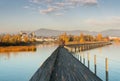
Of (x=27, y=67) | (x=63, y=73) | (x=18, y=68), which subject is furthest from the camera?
(x=27, y=67)

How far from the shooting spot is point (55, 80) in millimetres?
14969

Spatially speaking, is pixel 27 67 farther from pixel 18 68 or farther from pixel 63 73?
pixel 63 73

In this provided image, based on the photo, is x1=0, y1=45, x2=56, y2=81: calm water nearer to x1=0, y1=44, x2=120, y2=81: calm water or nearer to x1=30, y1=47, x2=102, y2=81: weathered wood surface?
x1=0, y1=44, x2=120, y2=81: calm water

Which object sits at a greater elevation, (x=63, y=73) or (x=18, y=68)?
(x=63, y=73)

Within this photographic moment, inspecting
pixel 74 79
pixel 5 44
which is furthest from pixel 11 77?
pixel 5 44

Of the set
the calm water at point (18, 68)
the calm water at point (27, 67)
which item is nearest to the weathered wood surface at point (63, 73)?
the calm water at point (27, 67)

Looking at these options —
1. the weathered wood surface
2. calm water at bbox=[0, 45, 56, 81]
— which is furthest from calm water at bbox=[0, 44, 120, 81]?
the weathered wood surface

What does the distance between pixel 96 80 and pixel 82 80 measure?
1.51 m

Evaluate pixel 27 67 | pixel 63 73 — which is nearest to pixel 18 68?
pixel 27 67

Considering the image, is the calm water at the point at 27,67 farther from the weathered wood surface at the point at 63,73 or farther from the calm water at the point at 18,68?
the weathered wood surface at the point at 63,73

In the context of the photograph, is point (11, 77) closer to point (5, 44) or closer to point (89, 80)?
point (89, 80)

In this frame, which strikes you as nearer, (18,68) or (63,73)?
(63,73)

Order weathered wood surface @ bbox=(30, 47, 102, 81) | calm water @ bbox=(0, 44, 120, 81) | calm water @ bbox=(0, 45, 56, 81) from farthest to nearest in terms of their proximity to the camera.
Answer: calm water @ bbox=(0, 45, 56, 81)
calm water @ bbox=(0, 44, 120, 81)
weathered wood surface @ bbox=(30, 47, 102, 81)

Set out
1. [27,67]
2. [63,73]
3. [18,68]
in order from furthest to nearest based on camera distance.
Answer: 1. [27,67]
2. [18,68]
3. [63,73]
